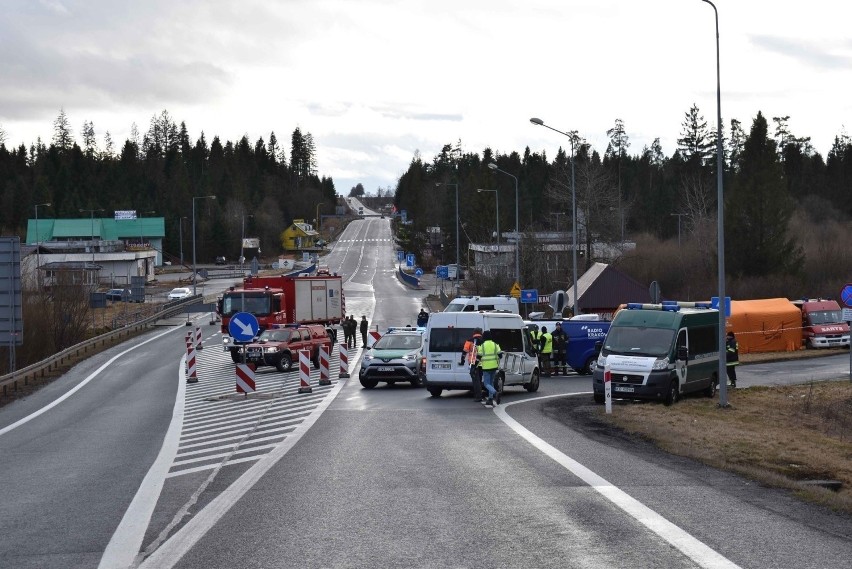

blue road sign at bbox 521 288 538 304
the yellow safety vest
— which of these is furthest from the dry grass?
blue road sign at bbox 521 288 538 304

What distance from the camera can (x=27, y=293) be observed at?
2447 inches

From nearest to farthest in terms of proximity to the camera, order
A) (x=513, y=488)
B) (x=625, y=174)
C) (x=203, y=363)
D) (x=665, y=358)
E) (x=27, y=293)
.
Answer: (x=513, y=488), (x=665, y=358), (x=203, y=363), (x=27, y=293), (x=625, y=174)

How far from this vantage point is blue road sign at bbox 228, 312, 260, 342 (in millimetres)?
26406

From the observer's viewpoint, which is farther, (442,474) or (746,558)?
(442,474)

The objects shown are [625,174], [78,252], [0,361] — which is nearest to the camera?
[0,361]

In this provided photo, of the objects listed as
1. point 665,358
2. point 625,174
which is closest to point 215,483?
point 665,358

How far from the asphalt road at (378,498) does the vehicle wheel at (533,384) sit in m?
6.03

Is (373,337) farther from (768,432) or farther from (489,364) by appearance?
(768,432)

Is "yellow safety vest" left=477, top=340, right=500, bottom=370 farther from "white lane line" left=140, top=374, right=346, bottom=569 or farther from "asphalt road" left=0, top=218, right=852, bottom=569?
"white lane line" left=140, top=374, right=346, bottom=569

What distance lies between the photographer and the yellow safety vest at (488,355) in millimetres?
25922

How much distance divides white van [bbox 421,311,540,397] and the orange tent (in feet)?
70.2

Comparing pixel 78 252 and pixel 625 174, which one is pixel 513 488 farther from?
pixel 625 174

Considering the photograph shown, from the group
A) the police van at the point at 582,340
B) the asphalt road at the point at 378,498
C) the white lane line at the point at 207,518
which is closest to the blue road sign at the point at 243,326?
the asphalt road at the point at 378,498

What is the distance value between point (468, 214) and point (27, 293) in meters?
84.3
